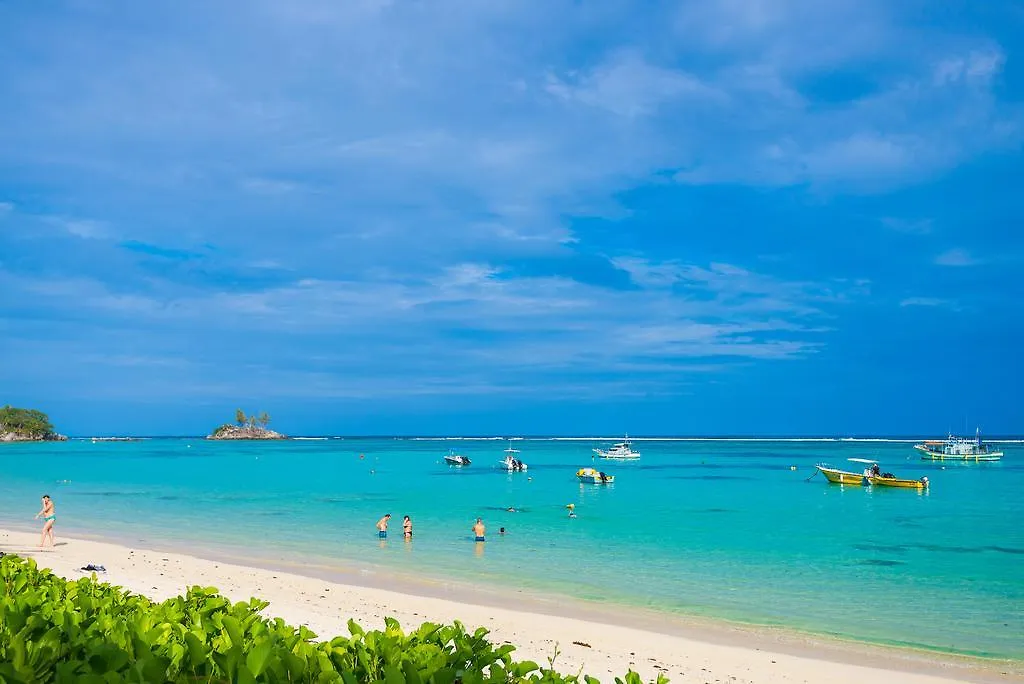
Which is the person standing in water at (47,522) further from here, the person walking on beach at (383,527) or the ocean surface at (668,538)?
the person walking on beach at (383,527)

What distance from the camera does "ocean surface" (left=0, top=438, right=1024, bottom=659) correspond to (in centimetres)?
2086

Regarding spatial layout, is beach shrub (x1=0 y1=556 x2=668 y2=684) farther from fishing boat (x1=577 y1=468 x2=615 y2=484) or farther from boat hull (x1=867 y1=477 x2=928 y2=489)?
boat hull (x1=867 y1=477 x2=928 y2=489)

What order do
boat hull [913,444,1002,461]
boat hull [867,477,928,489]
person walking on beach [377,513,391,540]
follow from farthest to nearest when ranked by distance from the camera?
boat hull [913,444,1002,461]
boat hull [867,477,928,489]
person walking on beach [377,513,391,540]

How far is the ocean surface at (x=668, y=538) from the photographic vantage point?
20.9 metres

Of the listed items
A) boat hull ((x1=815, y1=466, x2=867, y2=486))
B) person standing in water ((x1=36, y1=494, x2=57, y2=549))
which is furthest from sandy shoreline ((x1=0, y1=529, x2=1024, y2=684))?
boat hull ((x1=815, y1=466, x2=867, y2=486))

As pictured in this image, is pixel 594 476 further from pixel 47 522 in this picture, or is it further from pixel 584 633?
pixel 584 633

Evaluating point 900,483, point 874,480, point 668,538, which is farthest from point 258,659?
point 874,480

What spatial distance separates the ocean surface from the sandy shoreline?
5.63ft

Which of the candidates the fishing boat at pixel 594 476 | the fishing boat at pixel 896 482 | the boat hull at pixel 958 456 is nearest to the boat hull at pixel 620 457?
the fishing boat at pixel 594 476

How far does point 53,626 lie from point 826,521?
4514cm

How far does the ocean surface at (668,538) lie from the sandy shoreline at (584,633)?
1716mm

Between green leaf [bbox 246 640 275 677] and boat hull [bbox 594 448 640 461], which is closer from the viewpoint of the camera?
green leaf [bbox 246 640 275 677]

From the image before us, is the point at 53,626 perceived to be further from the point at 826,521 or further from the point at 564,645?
the point at 826,521

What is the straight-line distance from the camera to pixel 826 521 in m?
43.5
